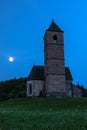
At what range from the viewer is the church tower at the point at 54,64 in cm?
6141

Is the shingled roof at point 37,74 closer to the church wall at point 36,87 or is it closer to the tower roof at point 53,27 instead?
the church wall at point 36,87

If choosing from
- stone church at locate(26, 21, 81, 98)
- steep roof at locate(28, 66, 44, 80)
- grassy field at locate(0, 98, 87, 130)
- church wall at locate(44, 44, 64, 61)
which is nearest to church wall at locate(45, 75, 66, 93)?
stone church at locate(26, 21, 81, 98)

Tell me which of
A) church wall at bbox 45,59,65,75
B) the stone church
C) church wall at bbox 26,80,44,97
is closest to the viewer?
the stone church

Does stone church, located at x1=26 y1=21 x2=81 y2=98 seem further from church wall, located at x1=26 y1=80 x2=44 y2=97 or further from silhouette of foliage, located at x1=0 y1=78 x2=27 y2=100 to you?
silhouette of foliage, located at x1=0 y1=78 x2=27 y2=100

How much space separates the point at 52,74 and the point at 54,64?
265cm

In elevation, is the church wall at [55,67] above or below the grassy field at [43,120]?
above

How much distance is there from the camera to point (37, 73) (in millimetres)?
68000

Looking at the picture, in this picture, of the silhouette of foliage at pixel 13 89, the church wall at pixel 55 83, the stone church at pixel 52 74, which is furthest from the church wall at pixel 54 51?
the silhouette of foliage at pixel 13 89

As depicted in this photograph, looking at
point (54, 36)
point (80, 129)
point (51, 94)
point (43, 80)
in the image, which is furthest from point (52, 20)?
point (80, 129)

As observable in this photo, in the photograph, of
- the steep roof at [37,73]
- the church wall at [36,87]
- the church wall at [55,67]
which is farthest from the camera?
the steep roof at [37,73]

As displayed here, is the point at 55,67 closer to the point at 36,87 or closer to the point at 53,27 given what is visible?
the point at 36,87

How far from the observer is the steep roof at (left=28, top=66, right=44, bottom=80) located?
66700mm

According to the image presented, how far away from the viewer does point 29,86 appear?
2640 inches

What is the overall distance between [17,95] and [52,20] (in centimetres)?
2963
